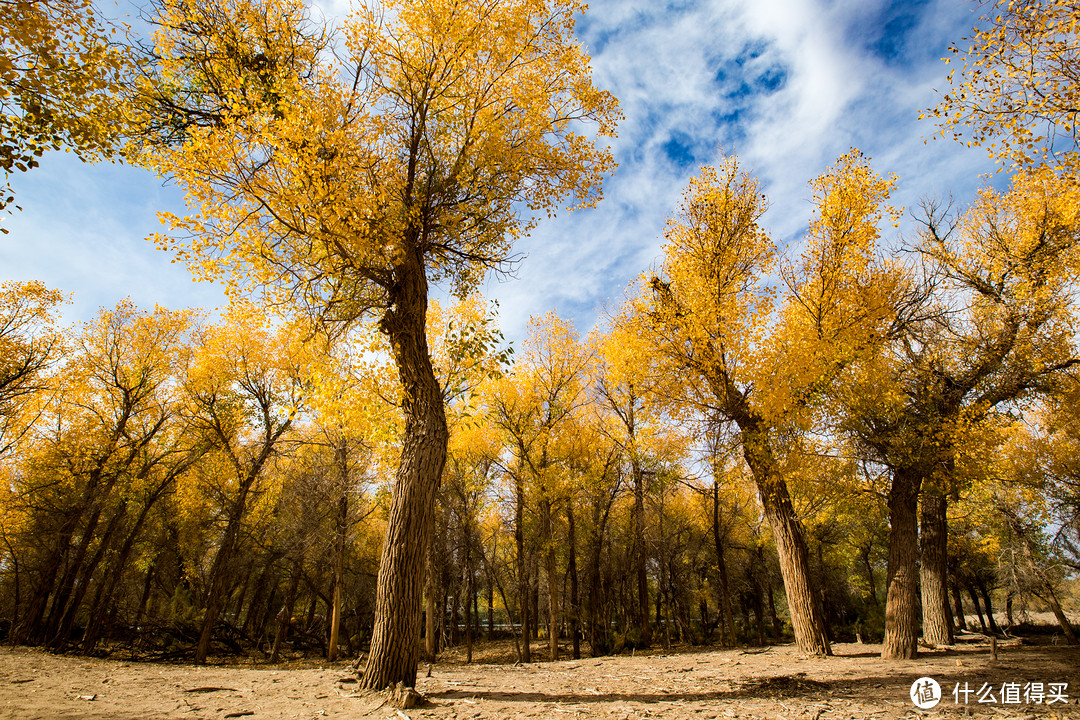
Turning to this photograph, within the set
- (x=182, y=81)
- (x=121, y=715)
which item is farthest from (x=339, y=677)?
(x=182, y=81)

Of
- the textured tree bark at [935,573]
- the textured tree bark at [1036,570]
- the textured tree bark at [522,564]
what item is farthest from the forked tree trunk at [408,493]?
the textured tree bark at [1036,570]

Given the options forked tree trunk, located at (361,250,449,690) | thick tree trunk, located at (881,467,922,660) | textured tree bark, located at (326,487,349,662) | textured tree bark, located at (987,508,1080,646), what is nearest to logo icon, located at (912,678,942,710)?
thick tree trunk, located at (881,467,922,660)

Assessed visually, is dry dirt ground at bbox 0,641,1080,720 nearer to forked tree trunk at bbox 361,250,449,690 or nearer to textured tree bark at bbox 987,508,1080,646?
forked tree trunk at bbox 361,250,449,690

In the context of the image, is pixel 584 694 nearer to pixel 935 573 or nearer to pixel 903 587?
pixel 903 587

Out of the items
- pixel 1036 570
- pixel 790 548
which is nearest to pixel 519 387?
pixel 790 548

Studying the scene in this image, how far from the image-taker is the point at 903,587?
8047 millimetres

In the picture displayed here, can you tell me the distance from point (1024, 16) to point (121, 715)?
10174 mm

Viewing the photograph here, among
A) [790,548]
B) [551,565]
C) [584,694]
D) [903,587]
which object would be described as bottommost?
[584,694]

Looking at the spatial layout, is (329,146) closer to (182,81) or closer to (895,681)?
(182,81)

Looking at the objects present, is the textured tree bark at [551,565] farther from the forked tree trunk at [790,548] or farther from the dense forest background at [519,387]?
the forked tree trunk at [790,548]

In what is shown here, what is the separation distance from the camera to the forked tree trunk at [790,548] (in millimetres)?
8234

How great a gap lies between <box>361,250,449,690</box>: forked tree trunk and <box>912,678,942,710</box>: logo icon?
15.9 feet

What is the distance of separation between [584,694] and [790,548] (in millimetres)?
5122

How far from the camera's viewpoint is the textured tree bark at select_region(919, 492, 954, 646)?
10398 mm
